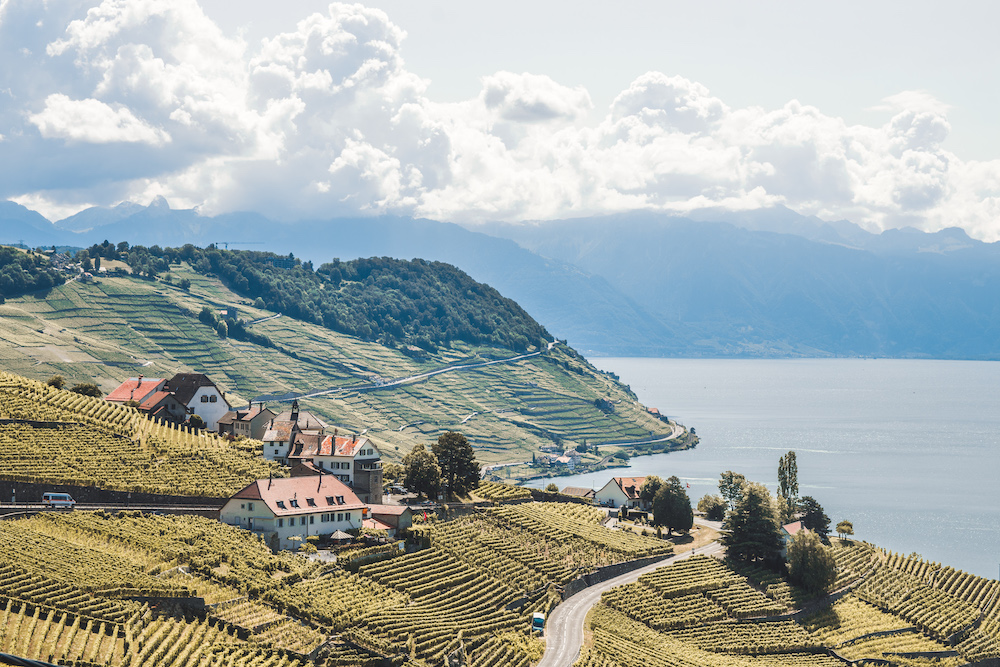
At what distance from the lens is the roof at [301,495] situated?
61.6 meters

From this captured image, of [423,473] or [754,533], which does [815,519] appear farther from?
[423,473]

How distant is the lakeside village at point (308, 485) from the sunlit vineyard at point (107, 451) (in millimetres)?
3585

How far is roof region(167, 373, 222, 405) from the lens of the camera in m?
92.6

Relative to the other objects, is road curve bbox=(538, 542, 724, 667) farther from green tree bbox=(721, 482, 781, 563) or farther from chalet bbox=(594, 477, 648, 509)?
chalet bbox=(594, 477, 648, 509)

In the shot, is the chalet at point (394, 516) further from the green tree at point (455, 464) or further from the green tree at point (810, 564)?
the green tree at point (810, 564)

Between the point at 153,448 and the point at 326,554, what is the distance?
2161cm

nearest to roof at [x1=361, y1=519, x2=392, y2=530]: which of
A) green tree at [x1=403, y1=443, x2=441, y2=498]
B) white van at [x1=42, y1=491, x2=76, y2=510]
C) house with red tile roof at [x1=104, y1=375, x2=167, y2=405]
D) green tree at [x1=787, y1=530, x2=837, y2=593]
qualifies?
green tree at [x1=403, y1=443, x2=441, y2=498]

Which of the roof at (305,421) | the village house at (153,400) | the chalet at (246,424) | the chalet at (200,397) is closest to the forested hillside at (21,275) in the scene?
the village house at (153,400)

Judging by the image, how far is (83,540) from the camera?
53688 mm

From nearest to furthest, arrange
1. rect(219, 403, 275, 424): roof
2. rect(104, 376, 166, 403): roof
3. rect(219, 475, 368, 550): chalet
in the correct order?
rect(219, 475, 368, 550): chalet → rect(219, 403, 275, 424): roof → rect(104, 376, 166, 403): roof

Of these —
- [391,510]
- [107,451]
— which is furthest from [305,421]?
[391,510]

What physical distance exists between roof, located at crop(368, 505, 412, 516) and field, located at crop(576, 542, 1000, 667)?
14909 mm

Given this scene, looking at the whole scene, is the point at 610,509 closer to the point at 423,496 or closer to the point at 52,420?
the point at 423,496

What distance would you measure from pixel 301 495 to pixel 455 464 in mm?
18575
